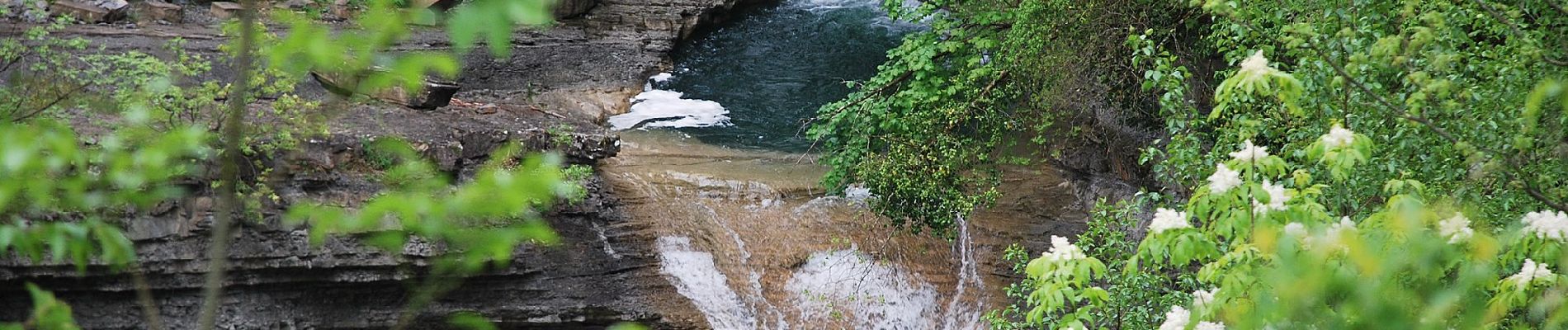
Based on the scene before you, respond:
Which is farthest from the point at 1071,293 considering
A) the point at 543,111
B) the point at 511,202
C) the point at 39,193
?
the point at 543,111

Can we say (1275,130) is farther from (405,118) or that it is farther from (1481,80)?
(405,118)

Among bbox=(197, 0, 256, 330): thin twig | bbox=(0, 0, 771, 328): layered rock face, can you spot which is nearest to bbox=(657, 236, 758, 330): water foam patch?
bbox=(0, 0, 771, 328): layered rock face

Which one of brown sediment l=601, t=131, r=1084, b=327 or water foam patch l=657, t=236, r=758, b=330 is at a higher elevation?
brown sediment l=601, t=131, r=1084, b=327

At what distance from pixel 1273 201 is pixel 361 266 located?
7389 millimetres

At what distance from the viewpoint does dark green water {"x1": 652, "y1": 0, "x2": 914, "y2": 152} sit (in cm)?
1510

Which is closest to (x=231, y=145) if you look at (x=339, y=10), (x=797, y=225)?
(x=797, y=225)

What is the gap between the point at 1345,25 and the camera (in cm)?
670

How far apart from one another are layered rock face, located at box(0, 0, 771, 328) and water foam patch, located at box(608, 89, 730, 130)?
1.63 meters

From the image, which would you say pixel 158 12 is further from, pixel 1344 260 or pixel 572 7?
pixel 1344 260

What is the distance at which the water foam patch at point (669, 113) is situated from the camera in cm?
1516

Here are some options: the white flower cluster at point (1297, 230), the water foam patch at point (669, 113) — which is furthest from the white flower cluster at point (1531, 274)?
the water foam patch at point (669, 113)

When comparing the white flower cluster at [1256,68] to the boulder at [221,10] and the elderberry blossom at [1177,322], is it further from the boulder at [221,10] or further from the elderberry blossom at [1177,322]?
the boulder at [221,10]

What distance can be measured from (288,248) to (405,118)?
9.65 ft

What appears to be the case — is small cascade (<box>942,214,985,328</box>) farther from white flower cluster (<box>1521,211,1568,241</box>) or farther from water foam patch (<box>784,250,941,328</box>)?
white flower cluster (<box>1521,211,1568,241</box>)
